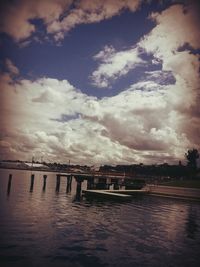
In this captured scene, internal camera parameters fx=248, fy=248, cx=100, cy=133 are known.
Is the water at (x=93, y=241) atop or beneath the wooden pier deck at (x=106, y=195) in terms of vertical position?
beneath

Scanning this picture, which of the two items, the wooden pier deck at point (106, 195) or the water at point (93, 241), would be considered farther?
the wooden pier deck at point (106, 195)

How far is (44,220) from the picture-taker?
68.2ft

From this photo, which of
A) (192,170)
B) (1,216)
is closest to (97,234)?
(1,216)

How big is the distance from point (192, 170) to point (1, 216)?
94.3 metres

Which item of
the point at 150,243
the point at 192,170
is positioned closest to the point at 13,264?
the point at 150,243

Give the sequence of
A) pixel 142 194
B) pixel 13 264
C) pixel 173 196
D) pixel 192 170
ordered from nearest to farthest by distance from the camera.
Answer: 1. pixel 13 264
2. pixel 173 196
3. pixel 142 194
4. pixel 192 170

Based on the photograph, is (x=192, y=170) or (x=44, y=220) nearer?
(x=44, y=220)

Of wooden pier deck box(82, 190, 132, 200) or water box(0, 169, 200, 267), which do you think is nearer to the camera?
water box(0, 169, 200, 267)

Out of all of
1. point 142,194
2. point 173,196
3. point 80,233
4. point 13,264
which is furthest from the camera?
point 142,194

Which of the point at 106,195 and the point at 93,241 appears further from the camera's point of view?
the point at 106,195

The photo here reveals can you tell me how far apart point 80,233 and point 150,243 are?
4851 millimetres

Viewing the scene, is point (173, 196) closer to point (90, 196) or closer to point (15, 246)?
point (90, 196)

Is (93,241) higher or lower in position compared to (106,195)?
lower

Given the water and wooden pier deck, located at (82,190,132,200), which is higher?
wooden pier deck, located at (82,190,132,200)
